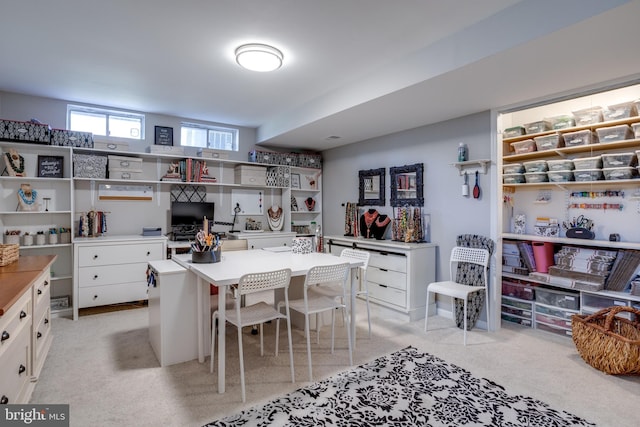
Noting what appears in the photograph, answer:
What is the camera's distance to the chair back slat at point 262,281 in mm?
2207

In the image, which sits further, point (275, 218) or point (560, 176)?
point (275, 218)

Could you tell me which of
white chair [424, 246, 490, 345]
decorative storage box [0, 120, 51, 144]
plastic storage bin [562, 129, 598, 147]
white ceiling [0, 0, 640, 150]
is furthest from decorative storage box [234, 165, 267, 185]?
plastic storage bin [562, 129, 598, 147]

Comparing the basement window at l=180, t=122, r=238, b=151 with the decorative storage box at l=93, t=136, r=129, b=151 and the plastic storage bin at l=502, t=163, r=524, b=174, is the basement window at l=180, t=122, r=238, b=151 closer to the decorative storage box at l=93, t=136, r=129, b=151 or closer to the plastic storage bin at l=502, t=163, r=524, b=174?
the decorative storage box at l=93, t=136, r=129, b=151

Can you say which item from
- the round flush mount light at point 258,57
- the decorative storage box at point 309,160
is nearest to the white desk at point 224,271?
the round flush mount light at point 258,57

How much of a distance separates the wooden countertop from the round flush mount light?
7.01 feet

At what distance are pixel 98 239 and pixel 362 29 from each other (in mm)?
3599

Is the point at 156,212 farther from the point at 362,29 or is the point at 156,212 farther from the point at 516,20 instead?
the point at 516,20

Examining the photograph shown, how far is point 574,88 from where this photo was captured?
114 inches

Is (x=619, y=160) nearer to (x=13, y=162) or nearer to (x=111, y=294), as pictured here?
(x=111, y=294)

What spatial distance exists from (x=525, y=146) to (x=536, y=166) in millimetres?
242

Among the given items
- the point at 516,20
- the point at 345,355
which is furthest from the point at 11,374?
the point at 516,20

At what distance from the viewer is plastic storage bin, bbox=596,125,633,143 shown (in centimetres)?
287

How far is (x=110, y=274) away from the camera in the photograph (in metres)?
3.93

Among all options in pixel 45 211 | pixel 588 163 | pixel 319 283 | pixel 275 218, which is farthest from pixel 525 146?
pixel 45 211
